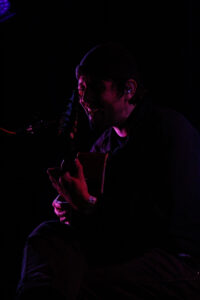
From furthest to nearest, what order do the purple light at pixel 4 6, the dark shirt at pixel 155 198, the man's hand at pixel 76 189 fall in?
the purple light at pixel 4 6 → the man's hand at pixel 76 189 → the dark shirt at pixel 155 198

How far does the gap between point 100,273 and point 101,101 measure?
1220 millimetres

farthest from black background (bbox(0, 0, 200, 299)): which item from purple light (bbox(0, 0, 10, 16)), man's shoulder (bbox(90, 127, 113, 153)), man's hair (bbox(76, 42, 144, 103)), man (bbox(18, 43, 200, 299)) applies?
man (bbox(18, 43, 200, 299))

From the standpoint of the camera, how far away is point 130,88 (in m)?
2.26

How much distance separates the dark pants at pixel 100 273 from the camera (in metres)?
1.39

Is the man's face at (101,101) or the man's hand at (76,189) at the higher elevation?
the man's face at (101,101)

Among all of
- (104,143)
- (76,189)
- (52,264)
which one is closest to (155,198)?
(76,189)

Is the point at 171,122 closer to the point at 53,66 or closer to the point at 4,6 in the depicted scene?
the point at 53,66

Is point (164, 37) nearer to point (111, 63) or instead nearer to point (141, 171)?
point (111, 63)

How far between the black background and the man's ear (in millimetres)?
497

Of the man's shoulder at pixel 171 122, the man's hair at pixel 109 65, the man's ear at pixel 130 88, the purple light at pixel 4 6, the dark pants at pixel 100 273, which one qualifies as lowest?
the dark pants at pixel 100 273

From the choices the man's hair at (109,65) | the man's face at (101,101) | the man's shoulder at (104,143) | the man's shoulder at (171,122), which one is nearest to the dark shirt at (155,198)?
the man's shoulder at (171,122)

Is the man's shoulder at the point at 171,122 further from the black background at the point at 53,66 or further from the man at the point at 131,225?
the black background at the point at 53,66

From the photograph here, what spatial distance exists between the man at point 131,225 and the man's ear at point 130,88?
0.52 feet

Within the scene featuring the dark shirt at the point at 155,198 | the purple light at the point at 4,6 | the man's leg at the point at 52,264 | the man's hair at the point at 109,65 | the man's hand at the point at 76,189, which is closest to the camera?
the man's leg at the point at 52,264
